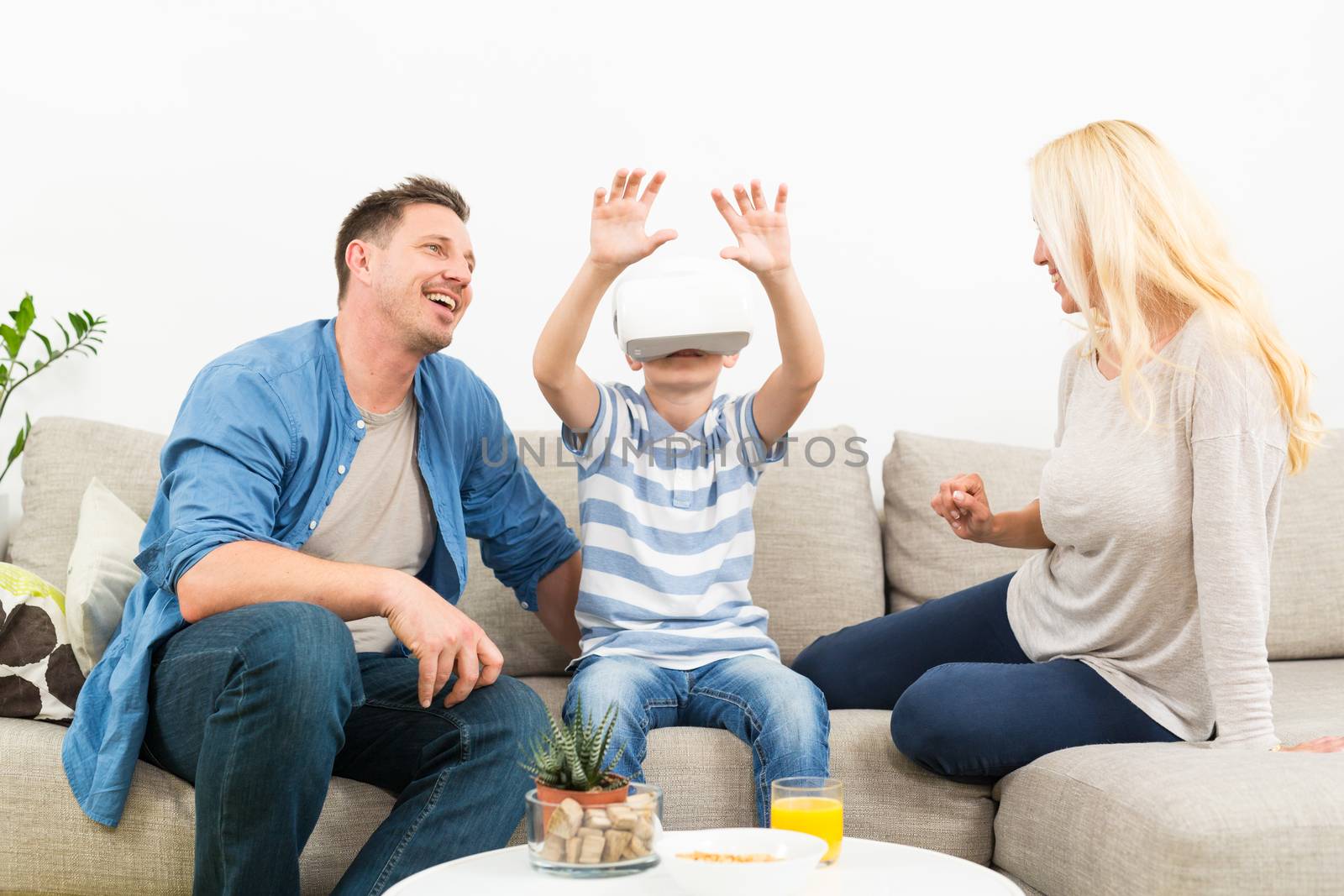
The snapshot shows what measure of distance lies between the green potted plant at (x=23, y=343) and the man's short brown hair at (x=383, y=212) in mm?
672

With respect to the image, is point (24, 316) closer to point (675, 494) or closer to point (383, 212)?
point (383, 212)

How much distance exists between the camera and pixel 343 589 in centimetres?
133

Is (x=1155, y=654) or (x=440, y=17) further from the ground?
(x=440, y=17)

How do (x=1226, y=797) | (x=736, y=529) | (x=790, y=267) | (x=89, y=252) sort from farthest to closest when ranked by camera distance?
1. (x=89, y=252)
2. (x=736, y=529)
3. (x=790, y=267)
4. (x=1226, y=797)

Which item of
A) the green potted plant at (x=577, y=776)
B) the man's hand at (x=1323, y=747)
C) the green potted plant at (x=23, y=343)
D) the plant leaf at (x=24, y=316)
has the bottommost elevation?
the man's hand at (x=1323, y=747)

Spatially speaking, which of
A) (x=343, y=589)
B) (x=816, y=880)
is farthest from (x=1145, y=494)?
(x=343, y=589)

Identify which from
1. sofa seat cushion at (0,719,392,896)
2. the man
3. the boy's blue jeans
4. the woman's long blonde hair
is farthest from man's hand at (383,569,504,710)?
the woman's long blonde hair

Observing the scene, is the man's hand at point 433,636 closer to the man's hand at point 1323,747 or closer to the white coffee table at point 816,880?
the white coffee table at point 816,880

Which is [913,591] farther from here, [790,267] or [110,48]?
[110,48]

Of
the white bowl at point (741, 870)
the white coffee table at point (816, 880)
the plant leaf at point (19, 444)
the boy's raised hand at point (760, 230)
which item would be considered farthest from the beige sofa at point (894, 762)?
the boy's raised hand at point (760, 230)

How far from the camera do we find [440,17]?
2.28m

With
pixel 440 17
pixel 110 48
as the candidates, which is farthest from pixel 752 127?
pixel 110 48

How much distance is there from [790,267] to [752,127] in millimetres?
847

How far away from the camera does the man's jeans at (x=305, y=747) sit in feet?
3.92
